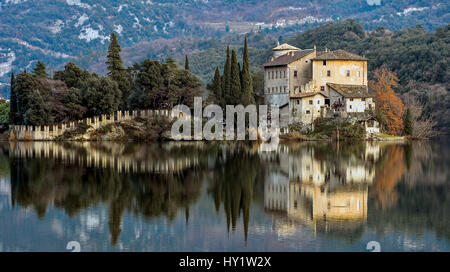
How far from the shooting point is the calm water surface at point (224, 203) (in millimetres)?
19859

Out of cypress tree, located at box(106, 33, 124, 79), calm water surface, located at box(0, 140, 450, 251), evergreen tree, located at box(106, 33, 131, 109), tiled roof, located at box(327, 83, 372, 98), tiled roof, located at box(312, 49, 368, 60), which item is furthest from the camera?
cypress tree, located at box(106, 33, 124, 79)

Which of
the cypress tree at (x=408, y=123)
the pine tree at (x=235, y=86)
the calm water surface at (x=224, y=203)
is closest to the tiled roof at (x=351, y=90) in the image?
the cypress tree at (x=408, y=123)

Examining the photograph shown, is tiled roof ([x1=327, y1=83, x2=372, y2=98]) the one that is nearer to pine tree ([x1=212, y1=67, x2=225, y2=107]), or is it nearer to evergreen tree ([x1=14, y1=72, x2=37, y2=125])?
pine tree ([x1=212, y1=67, x2=225, y2=107])

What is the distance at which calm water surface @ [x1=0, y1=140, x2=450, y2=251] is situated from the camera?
19.9m

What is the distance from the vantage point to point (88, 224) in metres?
21.8

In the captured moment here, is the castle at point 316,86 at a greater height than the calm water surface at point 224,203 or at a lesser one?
greater

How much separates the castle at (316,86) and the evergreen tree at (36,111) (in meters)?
22.0

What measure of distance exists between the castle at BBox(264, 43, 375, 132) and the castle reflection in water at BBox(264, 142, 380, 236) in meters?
20.5

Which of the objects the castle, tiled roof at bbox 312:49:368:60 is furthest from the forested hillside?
tiled roof at bbox 312:49:368:60

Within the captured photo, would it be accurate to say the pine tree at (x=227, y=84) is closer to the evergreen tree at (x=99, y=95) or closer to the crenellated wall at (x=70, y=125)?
the crenellated wall at (x=70, y=125)

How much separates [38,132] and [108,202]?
3994 centimetres
